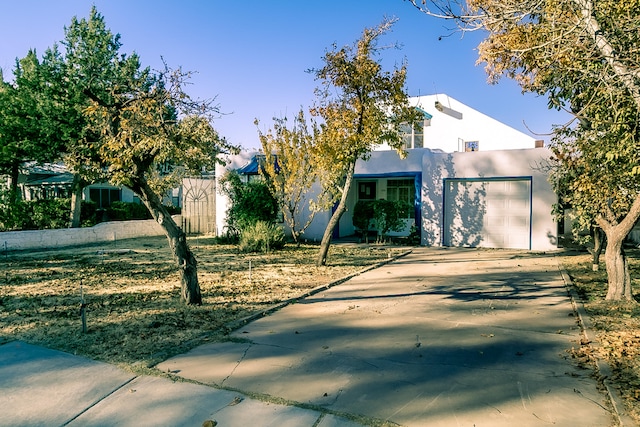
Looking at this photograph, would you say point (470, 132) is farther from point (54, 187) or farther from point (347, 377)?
point (54, 187)

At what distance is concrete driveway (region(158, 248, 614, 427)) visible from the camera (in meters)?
3.64

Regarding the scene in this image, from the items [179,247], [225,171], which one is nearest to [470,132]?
[225,171]

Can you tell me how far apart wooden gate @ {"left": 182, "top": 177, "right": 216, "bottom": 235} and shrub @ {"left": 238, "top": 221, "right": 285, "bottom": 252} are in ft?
22.2

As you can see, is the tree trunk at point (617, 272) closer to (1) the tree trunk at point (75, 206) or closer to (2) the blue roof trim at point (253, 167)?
(2) the blue roof trim at point (253, 167)

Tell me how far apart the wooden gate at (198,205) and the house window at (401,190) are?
8.32 m

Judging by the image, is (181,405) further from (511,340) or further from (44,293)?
(44,293)

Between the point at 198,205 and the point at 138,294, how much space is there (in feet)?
42.2

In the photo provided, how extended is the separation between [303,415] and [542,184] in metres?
13.3

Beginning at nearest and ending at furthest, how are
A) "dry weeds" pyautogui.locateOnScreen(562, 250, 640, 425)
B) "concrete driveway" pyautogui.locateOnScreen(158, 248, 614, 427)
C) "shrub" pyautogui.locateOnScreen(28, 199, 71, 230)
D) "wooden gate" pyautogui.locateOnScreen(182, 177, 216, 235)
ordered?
"concrete driveway" pyautogui.locateOnScreen(158, 248, 614, 427)
"dry weeds" pyautogui.locateOnScreen(562, 250, 640, 425)
"shrub" pyautogui.locateOnScreen(28, 199, 71, 230)
"wooden gate" pyautogui.locateOnScreen(182, 177, 216, 235)

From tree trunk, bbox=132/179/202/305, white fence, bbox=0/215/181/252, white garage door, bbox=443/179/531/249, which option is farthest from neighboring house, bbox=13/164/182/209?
Answer: tree trunk, bbox=132/179/202/305

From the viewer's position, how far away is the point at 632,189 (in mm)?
7359

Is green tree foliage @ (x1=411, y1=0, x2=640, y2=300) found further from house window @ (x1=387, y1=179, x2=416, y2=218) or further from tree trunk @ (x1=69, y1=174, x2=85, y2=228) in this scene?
tree trunk @ (x1=69, y1=174, x2=85, y2=228)

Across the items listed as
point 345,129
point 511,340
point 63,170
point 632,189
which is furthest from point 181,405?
point 63,170

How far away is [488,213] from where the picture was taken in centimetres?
1530
